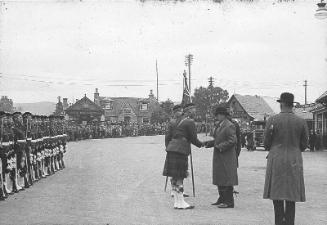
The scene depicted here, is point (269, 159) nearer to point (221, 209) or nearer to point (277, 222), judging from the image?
point (277, 222)

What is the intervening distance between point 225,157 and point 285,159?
243 centimetres

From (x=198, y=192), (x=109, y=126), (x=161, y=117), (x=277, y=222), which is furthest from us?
(x=161, y=117)

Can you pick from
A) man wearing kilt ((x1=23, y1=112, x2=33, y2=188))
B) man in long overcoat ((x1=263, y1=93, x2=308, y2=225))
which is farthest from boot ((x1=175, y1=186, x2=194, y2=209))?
man wearing kilt ((x1=23, y1=112, x2=33, y2=188))

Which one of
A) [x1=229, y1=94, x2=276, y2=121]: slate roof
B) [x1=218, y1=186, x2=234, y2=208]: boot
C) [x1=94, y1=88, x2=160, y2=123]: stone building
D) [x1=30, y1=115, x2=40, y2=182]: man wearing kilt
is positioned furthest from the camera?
[x1=94, y1=88, x2=160, y2=123]: stone building

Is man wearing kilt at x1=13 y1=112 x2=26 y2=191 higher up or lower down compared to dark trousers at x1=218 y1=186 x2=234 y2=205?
higher up

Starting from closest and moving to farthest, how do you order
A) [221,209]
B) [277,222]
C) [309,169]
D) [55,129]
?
1. [277,222]
2. [221,209]
3. [55,129]
4. [309,169]

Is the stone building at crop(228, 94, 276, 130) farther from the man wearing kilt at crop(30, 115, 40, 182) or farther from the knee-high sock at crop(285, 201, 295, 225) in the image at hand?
the knee-high sock at crop(285, 201, 295, 225)

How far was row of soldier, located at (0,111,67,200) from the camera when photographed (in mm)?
10156

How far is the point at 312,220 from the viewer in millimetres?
7656

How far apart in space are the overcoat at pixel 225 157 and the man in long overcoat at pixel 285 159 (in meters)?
2.12

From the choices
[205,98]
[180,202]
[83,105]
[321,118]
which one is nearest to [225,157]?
[180,202]

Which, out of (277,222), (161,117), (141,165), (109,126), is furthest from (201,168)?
(161,117)

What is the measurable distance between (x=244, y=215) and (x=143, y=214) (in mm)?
1592

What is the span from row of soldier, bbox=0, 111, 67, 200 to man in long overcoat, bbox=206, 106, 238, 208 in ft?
13.5
